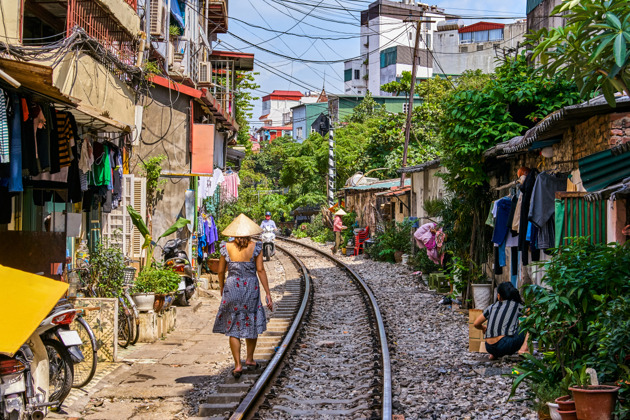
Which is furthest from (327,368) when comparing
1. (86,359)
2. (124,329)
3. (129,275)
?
(129,275)

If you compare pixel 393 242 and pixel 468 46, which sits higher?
pixel 468 46

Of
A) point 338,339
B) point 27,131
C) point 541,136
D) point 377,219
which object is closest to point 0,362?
point 27,131

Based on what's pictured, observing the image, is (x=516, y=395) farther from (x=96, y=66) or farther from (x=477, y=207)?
(x=96, y=66)

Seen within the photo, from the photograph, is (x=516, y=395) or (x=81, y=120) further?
(x=81, y=120)

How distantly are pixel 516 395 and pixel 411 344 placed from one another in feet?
11.7

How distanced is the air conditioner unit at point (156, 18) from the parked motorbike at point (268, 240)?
1017cm

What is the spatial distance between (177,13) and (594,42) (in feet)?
58.6

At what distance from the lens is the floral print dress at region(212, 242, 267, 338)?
27.6ft

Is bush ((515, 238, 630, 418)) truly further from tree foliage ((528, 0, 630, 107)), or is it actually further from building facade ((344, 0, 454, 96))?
building facade ((344, 0, 454, 96))

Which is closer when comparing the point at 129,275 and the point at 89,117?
the point at 89,117

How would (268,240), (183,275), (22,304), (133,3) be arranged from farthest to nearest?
1. (268,240)
2. (133,3)
3. (183,275)
4. (22,304)

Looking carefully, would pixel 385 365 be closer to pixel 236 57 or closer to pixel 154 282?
pixel 154 282

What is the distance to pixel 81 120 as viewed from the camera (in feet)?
32.6

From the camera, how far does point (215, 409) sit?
23.5 ft
